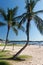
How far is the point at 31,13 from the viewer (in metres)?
19.5

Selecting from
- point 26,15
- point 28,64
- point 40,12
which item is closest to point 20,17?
point 26,15

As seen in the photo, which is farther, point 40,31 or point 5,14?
point 5,14

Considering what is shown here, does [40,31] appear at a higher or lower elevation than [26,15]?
lower

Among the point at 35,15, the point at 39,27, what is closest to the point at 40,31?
the point at 39,27

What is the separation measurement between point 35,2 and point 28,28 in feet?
9.23

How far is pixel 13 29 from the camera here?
2966cm

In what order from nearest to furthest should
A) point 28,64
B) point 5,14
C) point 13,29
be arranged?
point 28,64, point 5,14, point 13,29

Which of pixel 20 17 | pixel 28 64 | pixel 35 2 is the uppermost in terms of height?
pixel 35 2

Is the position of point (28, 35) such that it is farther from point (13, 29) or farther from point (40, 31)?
point (13, 29)

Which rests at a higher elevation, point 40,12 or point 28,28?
point 40,12

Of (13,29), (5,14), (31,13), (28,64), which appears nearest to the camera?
(28,64)

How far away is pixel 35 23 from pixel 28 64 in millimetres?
4376

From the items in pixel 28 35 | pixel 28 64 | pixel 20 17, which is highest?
pixel 20 17

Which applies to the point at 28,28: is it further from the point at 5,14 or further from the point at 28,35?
the point at 5,14
